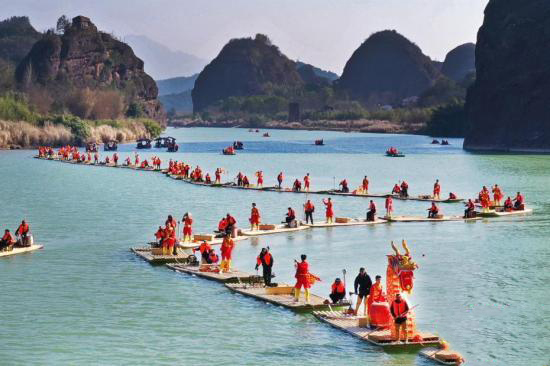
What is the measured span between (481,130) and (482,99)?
594 cm

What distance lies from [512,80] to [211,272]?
14213 centimetres

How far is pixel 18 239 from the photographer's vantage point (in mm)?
54156

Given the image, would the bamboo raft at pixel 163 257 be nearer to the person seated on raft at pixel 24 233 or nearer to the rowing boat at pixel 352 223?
the person seated on raft at pixel 24 233

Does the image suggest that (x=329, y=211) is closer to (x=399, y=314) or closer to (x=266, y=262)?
(x=266, y=262)

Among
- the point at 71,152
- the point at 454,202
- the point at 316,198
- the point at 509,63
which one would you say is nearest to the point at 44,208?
the point at 316,198

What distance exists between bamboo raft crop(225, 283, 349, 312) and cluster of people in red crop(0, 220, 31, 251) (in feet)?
46.2

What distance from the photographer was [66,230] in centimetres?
6481

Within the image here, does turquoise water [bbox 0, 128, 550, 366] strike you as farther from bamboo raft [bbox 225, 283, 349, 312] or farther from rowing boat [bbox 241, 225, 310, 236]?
rowing boat [bbox 241, 225, 310, 236]

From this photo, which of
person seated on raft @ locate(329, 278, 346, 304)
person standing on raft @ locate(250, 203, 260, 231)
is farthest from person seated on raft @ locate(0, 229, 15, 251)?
person seated on raft @ locate(329, 278, 346, 304)

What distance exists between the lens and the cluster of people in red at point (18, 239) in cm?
5172

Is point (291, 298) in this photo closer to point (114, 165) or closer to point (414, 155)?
point (114, 165)

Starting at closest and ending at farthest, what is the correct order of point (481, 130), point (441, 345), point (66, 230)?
point (441, 345) < point (66, 230) < point (481, 130)

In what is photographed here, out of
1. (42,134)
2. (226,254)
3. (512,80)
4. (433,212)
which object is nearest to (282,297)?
(226,254)

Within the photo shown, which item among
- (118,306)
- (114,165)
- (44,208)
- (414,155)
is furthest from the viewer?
(414,155)
